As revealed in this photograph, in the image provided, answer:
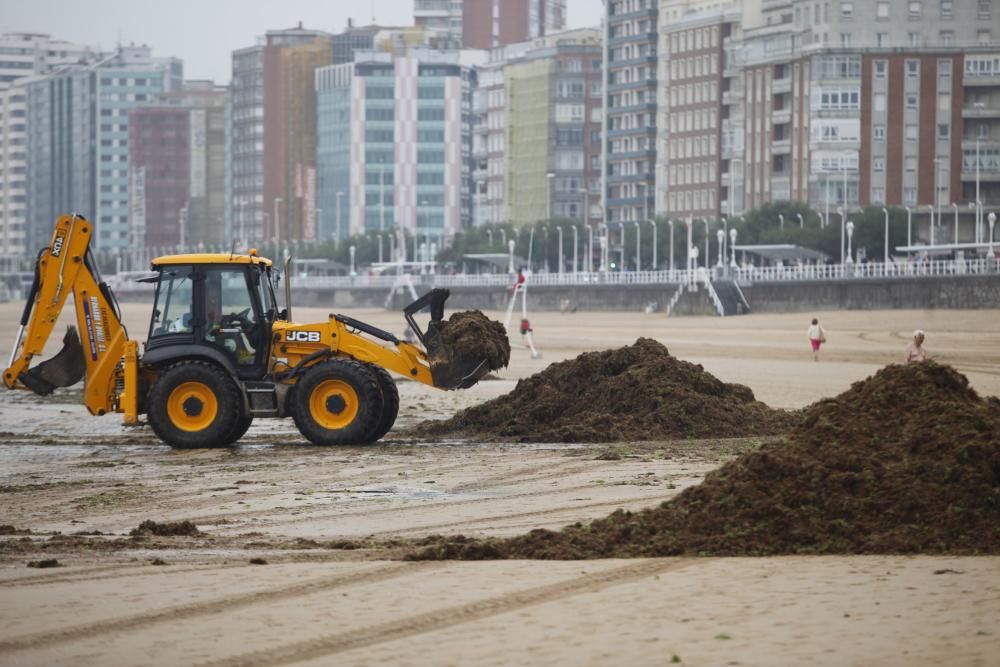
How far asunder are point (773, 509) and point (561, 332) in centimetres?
5652

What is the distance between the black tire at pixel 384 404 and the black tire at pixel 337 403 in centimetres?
7

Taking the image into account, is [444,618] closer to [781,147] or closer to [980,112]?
[980,112]

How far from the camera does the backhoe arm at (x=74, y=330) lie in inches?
915

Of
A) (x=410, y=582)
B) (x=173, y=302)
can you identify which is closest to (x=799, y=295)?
(x=173, y=302)

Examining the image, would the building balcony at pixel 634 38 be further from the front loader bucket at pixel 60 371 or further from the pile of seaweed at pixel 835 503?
the pile of seaweed at pixel 835 503

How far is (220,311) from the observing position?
2291 cm

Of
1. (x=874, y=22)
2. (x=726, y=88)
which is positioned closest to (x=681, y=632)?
(x=874, y=22)

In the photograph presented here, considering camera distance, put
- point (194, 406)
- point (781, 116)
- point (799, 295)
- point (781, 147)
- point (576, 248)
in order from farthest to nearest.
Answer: point (576, 248) → point (781, 147) → point (781, 116) → point (799, 295) → point (194, 406)

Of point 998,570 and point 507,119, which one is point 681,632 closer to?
point 998,570

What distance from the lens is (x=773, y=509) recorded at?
13430 millimetres

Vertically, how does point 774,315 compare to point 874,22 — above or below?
below

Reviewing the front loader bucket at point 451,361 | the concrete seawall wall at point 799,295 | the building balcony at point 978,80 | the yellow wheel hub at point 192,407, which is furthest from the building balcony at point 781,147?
the yellow wheel hub at point 192,407

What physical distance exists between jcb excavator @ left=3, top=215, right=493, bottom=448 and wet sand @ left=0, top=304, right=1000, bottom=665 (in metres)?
0.97

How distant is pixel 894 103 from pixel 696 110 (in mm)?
29943
